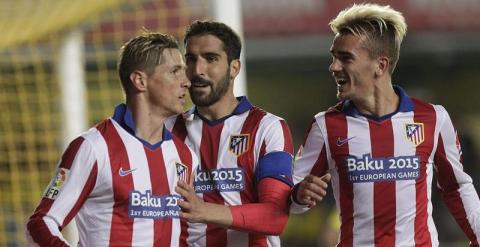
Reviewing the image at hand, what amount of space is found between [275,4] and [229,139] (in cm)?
960

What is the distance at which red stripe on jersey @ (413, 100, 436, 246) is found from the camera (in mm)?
5230

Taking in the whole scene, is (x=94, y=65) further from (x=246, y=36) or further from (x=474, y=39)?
(x=474, y=39)

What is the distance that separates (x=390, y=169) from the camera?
522cm

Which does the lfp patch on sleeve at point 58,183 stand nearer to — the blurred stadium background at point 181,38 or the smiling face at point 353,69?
the smiling face at point 353,69

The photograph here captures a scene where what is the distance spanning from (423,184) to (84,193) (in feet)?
4.92

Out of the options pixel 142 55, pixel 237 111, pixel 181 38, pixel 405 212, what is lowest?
pixel 405 212

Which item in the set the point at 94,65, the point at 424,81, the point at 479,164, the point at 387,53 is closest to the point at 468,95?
the point at 424,81

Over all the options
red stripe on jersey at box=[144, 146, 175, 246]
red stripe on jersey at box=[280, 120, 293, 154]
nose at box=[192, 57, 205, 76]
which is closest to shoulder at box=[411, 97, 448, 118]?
red stripe on jersey at box=[280, 120, 293, 154]

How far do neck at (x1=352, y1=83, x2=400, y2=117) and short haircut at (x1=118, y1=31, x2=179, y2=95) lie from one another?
90 cm

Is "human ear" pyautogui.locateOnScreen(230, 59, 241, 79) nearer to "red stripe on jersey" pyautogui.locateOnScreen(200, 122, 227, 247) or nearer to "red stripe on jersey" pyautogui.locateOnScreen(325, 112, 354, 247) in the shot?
"red stripe on jersey" pyautogui.locateOnScreen(200, 122, 227, 247)

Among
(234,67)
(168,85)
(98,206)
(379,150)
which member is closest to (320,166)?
(379,150)

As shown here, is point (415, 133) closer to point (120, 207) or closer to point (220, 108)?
point (220, 108)

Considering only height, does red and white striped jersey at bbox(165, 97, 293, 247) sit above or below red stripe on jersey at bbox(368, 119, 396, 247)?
above

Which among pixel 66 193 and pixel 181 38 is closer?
pixel 66 193
